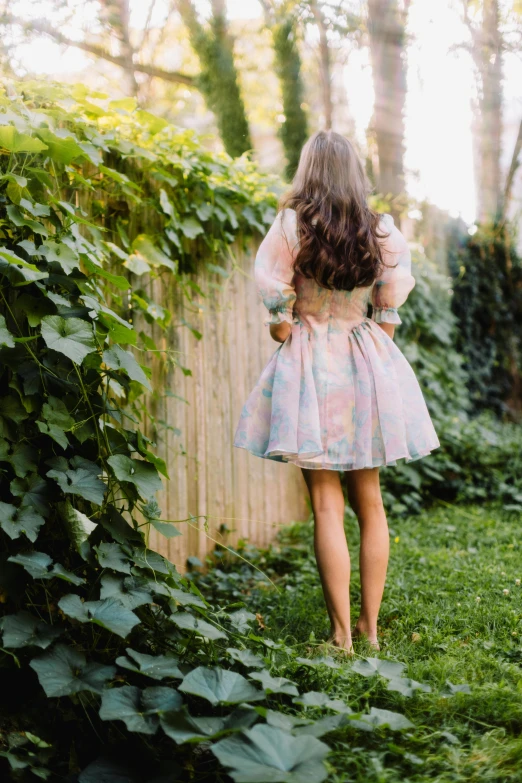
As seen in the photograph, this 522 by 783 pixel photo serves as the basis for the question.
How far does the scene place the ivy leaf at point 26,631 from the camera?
144 centimetres

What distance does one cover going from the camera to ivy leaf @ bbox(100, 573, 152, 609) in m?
1.58

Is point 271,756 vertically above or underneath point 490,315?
underneath

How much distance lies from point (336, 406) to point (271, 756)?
3.86 ft

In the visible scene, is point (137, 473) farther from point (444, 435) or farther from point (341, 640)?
A: point (444, 435)

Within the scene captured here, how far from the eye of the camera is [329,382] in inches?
84.9

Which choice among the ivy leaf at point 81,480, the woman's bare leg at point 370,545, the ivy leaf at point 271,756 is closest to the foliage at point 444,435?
the woman's bare leg at point 370,545

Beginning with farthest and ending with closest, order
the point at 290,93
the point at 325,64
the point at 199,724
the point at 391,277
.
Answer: the point at 325,64 → the point at 290,93 → the point at 391,277 → the point at 199,724

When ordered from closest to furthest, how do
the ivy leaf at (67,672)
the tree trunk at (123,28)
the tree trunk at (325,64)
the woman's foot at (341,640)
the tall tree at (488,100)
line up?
the ivy leaf at (67,672)
the woman's foot at (341,640)
the tree trunk at (325,64)
the tall tree at (488,100)
the tree trunk at (123,28)

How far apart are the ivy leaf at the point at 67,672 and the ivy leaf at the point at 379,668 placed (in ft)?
1.89

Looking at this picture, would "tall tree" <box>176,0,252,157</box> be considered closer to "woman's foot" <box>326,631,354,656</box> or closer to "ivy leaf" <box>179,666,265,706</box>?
"woman's foot" <box>326,631,354,656</box>

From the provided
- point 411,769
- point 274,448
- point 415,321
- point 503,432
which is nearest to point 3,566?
point 274,448

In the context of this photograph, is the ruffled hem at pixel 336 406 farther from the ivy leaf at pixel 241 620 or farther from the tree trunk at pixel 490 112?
the tree trunk at pixel 490 112

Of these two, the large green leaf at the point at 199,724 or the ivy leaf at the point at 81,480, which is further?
the ivy leaf at the point at 81,480

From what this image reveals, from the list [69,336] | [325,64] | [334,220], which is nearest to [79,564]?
[69,336]
